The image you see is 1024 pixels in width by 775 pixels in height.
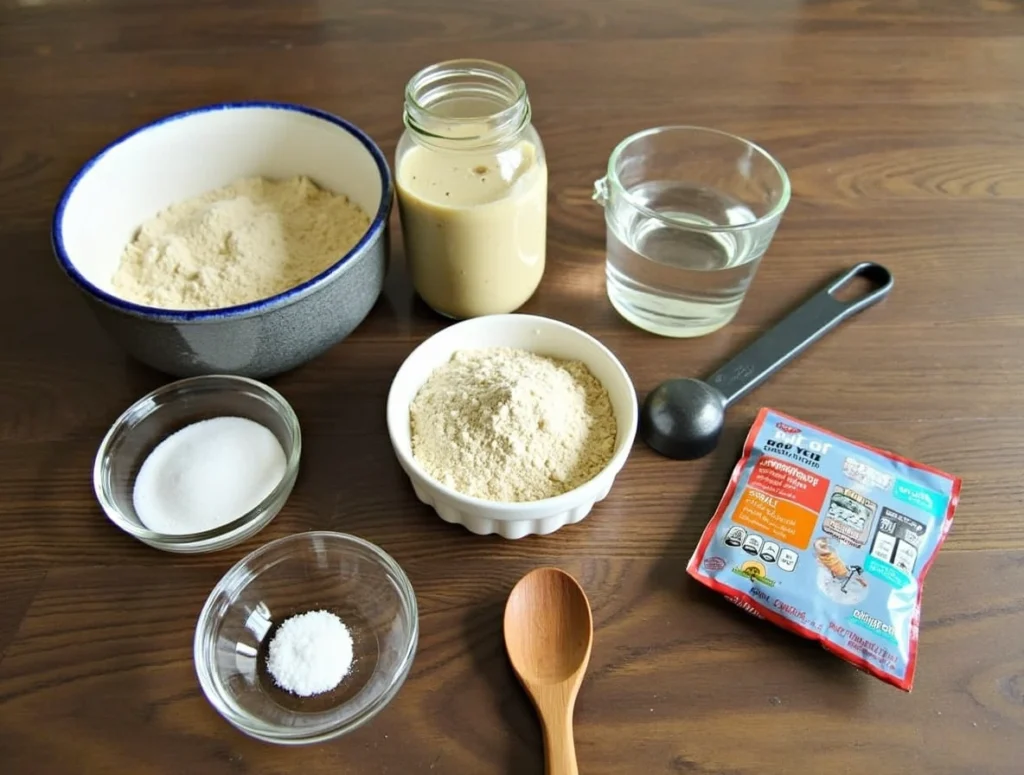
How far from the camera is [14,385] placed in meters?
0.77

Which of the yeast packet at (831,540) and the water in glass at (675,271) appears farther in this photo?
the water in glass at (675,271)

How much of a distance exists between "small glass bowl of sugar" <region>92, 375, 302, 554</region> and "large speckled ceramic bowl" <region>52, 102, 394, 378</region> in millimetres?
32

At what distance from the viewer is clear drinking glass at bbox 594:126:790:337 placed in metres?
0.76

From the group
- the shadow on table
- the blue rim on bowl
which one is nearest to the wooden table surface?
the shadow on table

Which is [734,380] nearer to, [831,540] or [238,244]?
[831,540]

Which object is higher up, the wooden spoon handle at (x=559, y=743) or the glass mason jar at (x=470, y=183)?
the glass mason jar at (x=470, y=183)

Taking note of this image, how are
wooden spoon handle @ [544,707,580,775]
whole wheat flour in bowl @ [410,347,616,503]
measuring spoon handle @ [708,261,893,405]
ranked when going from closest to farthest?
wooden spoon handle @ [544,707,580,775], whole wheat flour in bowl @ [410,347,616,503], measuring spoon handle @ [708,261,893,405]

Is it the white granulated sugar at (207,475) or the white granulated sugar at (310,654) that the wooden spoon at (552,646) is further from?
the white granulated sugar at (207,475)

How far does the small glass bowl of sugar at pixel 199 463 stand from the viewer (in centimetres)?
65

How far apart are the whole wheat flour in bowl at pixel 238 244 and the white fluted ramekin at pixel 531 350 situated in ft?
0.49

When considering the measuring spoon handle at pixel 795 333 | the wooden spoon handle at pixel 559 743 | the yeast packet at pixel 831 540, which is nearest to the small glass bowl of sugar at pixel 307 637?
the wooden spoon handle at pixel 559 743

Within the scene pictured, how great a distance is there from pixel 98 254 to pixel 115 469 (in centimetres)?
21

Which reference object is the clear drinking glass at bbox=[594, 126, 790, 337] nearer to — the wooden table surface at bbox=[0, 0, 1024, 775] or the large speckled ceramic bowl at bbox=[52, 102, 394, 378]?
the wooden table surface at bbox=[0, 0, 1024, 775]

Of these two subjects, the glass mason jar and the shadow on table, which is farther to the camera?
the glass mason jar
